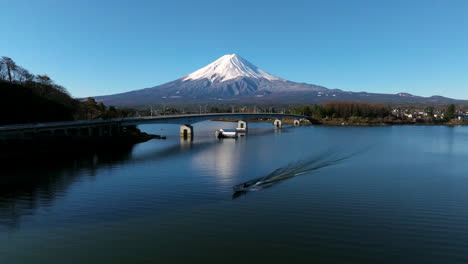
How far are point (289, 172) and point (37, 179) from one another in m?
11.9

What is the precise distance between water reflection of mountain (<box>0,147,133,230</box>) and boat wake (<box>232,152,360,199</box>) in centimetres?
667

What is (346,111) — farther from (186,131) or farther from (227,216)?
(227,216)

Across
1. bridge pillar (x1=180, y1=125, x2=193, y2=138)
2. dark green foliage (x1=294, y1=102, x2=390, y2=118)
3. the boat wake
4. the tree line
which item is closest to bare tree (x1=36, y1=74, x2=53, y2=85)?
the tree line

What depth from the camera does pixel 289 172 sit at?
1606 cm

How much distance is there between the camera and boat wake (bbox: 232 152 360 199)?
12.2 metres

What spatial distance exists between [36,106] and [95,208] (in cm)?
2154

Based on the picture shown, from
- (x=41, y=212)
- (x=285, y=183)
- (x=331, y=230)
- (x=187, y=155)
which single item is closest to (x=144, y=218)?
(x=41, y=212)

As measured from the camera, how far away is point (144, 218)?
29.5 ft

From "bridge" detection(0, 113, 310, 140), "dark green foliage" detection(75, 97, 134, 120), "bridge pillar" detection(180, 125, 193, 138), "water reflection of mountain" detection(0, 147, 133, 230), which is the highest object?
"dark green foliage" detection(75, 97, 134, 120)

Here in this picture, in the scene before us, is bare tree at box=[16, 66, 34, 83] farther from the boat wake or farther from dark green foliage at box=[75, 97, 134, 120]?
the boat wake

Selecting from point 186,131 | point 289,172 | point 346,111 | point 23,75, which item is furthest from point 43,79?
point 346,111

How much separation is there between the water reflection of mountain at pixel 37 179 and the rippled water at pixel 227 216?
0.06m

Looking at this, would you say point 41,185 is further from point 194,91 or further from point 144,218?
point 194,91

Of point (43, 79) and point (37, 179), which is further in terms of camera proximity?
point (43, 79)
